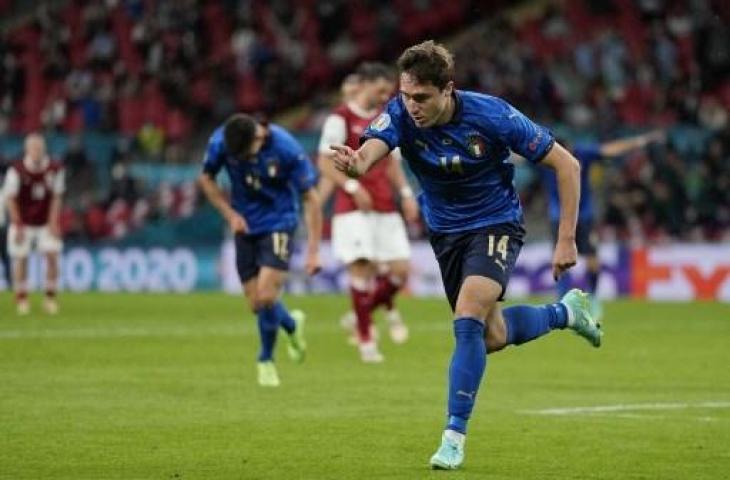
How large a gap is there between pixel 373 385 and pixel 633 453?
4.66 meters

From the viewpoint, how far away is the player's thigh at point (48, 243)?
24.7m

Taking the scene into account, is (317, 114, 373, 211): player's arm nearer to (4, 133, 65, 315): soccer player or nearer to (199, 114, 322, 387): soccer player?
(199, 114, 322, 387): soccer player

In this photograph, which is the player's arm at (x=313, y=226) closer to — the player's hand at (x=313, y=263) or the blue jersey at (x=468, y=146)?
the player's hand at (x=313, y=263)

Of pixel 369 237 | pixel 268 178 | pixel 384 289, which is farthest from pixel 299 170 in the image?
pixel 384 289

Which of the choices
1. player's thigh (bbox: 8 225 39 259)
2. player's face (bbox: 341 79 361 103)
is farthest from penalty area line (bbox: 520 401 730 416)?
player's thigh (bbox: 8 225 39 259)

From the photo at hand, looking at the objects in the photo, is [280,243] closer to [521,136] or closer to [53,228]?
[521,136]

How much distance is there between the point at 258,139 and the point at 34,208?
11.2 meters

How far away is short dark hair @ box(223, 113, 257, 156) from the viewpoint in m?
13.7

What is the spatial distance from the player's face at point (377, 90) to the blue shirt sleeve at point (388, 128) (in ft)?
24.0

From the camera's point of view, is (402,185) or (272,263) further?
(402,185)

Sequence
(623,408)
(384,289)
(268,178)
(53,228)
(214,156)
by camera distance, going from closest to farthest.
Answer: (623,408) < (214,156) < (268,178) < (384,289) < (53,228)

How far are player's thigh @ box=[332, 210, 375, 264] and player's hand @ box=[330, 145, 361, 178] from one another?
8532 mm

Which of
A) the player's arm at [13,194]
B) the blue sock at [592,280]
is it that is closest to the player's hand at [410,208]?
the blue sock at [592,280]

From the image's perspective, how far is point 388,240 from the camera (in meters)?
17.9
